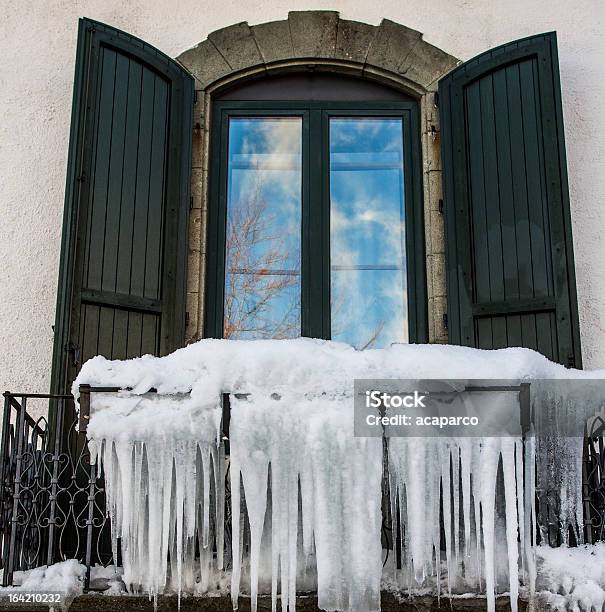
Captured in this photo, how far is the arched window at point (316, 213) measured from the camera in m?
6.28

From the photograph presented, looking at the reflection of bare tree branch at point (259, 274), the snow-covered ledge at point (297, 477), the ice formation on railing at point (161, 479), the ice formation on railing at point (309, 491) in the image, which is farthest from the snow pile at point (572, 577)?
the reflection of bare tree branch at point (259, 274)

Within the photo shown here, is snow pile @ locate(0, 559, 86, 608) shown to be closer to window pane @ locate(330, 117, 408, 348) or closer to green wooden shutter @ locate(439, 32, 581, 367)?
window pane @ locate(330, 117, 408, 348)

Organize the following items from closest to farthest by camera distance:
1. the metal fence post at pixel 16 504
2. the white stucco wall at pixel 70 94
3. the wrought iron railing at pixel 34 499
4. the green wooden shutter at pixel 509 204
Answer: the metal fence post at pixel 16 504
the wrought iron railing at pixel 34 499
the green wooden shutter at pixel 509 204
the white stucco wall at pixel 70 94

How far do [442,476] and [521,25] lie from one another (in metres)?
3.81

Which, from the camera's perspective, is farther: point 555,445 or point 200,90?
point 200,90

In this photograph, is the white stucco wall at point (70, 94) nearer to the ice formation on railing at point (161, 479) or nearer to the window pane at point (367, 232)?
the window pane at point (367, 232)

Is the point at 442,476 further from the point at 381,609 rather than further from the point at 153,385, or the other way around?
the point at 153,385

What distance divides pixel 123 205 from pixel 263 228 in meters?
1.05

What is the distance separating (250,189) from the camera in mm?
6598

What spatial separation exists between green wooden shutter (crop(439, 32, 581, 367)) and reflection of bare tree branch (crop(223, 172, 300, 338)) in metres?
1.13

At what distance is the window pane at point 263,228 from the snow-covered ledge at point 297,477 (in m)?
1.62

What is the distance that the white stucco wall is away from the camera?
19.8ft

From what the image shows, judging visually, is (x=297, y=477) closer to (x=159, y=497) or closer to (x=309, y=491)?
Result: (x=309, y=491)

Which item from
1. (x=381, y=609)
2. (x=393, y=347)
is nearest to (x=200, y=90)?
(x=393, y=347)
